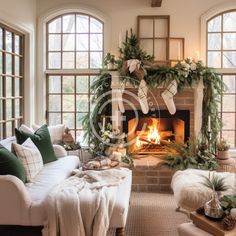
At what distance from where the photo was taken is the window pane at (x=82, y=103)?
4.94m

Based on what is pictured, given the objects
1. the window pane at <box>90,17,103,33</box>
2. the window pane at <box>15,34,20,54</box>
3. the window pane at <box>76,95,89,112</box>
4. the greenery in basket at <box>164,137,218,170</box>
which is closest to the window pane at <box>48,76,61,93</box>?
the window pane at <box>76,95,89,112</box>

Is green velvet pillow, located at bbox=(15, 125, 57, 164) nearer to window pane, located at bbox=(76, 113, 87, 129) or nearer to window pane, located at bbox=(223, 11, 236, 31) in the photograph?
window pane, located at bbox=(76, 113, 87, 129)

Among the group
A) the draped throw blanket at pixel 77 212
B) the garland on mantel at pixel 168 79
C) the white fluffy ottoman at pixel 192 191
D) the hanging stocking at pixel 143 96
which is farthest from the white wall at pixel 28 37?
the white fluffy ottoman at pixel 192 191

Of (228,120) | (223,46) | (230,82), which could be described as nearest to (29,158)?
(228,120)

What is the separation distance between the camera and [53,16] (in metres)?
4.85

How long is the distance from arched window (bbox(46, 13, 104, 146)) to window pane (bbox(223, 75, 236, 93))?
202cm

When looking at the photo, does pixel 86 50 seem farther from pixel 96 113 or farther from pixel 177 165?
pixel 177 165

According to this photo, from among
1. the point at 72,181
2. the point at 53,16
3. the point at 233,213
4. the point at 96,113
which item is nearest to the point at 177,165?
the point at 96,113

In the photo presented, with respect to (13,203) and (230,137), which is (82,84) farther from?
(13,203)

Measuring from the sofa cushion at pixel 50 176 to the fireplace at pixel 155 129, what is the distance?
1.24m

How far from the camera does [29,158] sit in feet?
10.00

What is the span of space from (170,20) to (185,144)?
76.8 inches

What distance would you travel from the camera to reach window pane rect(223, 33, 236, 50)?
4.79 meters

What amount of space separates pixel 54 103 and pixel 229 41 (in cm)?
299
